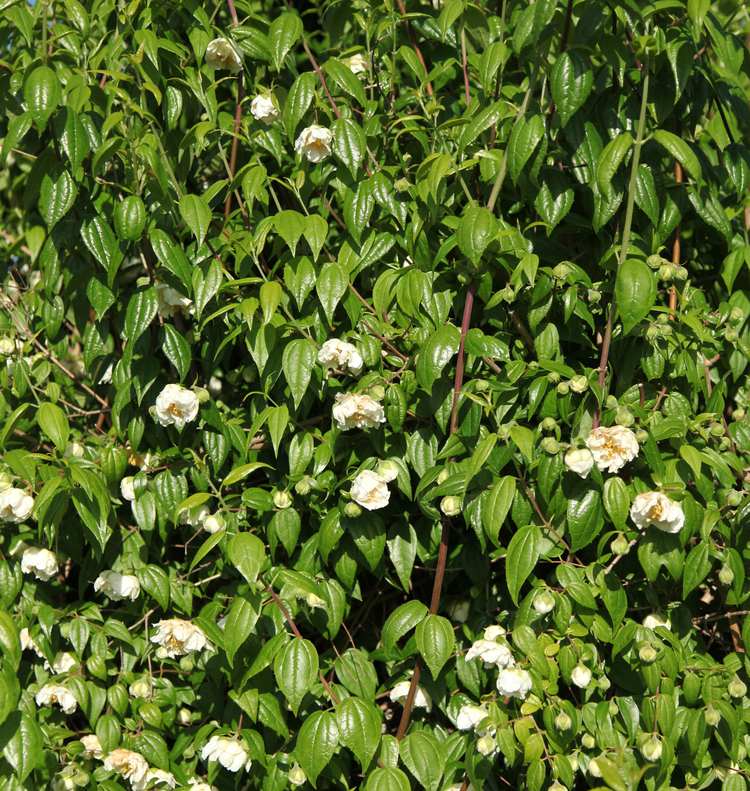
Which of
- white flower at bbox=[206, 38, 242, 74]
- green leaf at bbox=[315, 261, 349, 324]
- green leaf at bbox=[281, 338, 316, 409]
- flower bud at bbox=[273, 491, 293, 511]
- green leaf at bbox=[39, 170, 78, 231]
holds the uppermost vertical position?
white flower at bbox=[206, 38, 242, 74]

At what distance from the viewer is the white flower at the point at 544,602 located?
217 centimetres

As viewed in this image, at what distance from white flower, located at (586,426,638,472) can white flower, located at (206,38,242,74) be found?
1.41 metres

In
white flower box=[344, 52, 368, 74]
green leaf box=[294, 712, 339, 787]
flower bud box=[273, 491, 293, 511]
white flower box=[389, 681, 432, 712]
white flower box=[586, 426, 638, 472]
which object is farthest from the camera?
white flower box=[344, 52, 368, 74]

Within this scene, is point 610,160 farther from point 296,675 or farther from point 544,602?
point 296,675

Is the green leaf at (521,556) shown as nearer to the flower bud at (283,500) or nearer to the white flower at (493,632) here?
the white flower at (493,632)

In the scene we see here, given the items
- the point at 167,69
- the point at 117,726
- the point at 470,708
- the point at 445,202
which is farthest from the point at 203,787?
the point at 167,69

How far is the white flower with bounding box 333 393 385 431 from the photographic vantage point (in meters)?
2.16

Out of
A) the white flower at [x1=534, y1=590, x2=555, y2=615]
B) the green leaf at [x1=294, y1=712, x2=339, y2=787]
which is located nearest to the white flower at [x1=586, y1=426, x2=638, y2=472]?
the white flower at [x1=534, y1=590, x2=555, y2=615]

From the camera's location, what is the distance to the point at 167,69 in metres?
2.61

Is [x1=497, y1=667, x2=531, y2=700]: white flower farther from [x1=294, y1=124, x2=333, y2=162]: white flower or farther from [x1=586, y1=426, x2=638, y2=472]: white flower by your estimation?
[x1=294, y1=124, x2=333, y2=162]: white flower

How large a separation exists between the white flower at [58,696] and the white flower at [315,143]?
1541 mm

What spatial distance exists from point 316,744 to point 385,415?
0.81 meters

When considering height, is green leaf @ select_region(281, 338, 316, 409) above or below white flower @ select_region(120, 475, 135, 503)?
above

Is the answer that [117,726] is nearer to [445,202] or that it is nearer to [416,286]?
[416,286]
